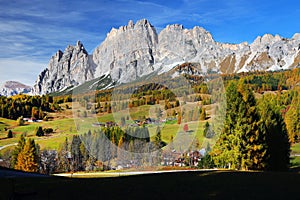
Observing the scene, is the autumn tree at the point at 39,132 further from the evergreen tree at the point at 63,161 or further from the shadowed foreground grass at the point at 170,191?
the shadowed foreground grass at the point at 170,191

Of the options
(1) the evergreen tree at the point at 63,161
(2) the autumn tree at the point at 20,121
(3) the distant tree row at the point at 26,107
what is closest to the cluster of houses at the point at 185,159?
(1) the evergreen tree at the point at 63,161

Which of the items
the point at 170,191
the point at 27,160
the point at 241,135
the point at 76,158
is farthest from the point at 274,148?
the point at 76,158

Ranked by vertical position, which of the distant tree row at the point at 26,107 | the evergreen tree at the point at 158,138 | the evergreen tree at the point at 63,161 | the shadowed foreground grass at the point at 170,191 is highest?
the distant tree row at the point at 26,107

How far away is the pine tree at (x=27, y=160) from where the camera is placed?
188 feet

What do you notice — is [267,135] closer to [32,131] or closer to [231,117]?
[231,117]

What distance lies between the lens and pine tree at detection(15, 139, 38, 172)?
188ft

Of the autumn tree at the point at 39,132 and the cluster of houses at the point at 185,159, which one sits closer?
the cluster of houses at the point at 185,159

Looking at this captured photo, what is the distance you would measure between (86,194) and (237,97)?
25.4m

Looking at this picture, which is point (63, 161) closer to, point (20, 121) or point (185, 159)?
point (185, 159)

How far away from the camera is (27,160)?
57812 mm

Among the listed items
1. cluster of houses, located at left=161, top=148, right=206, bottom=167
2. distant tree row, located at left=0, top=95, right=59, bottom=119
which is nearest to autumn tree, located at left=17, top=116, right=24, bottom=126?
distant tree row, located at left=0, top=95, right=59, bottom=119

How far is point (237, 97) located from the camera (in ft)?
126

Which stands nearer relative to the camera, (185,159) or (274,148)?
(274,148)

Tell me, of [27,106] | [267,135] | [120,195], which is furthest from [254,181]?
[27,106]
